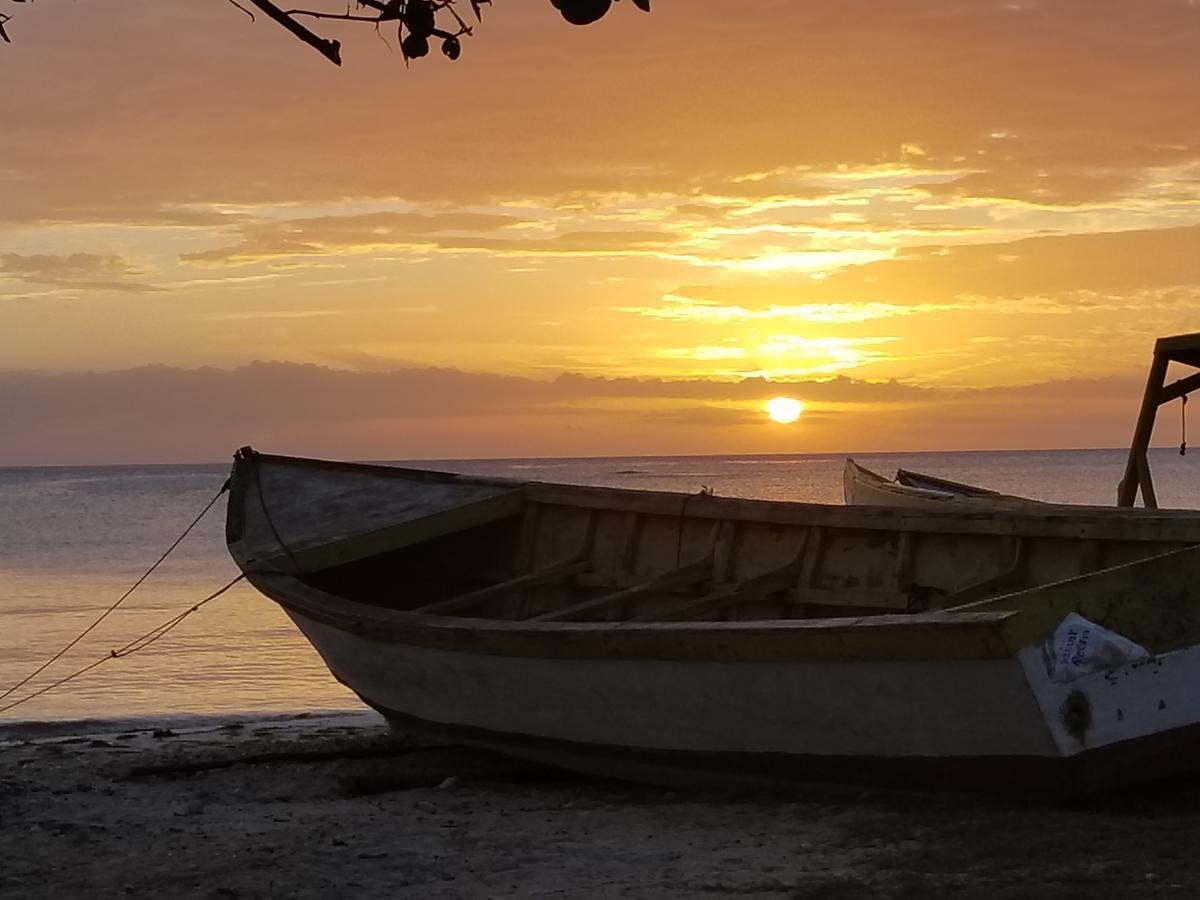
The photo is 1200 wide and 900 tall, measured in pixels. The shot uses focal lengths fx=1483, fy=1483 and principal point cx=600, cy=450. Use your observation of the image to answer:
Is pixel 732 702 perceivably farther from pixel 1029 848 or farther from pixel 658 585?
pixel 658 585

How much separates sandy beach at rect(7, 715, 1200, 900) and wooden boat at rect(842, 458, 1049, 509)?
285 cm

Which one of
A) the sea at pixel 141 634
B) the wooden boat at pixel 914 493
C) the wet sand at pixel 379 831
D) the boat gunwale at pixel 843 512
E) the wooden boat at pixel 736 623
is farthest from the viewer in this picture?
the sea at pixel 141 634

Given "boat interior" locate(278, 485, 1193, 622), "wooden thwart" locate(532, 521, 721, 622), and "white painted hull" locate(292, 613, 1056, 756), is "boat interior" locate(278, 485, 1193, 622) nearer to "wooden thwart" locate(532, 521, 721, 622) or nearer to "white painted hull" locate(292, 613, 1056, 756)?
"wooden thwart" locate(532, 521, 721, 622)

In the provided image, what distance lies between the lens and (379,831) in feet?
24.0

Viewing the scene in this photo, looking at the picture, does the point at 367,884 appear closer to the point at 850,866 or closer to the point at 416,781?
the point at 850,866

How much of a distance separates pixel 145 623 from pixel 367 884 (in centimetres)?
1581

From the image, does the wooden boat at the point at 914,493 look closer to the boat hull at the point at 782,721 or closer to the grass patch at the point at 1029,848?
the boat hull at the point at 782,721

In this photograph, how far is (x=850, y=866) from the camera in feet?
19.4

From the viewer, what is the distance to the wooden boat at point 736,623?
6.23 m

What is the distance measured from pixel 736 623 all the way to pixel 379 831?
81.1 inches

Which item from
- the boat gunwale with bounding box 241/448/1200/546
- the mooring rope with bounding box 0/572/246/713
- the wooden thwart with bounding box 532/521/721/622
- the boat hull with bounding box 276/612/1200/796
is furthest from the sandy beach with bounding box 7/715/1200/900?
the mooring rope with bounding box 0/572/246/713

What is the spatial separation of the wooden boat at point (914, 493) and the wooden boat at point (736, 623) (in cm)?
98

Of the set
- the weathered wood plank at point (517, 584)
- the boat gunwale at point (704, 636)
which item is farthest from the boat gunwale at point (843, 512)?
the boat gunwale at point (704, 636)

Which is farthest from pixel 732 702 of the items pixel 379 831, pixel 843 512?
pixel 843 512
